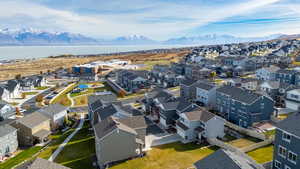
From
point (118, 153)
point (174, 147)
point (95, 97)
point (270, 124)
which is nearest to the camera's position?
point (118, 153)

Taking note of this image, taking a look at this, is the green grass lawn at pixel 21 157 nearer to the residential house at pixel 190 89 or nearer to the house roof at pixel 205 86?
the residential house at pixel 190 89

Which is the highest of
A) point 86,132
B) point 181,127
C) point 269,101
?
point 269,101

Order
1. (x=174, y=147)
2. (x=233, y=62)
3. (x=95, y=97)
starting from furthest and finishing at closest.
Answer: (x=233, y=62) < (x=95, y=97) < (x=174, y=147)

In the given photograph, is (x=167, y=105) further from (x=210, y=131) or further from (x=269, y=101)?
(x=269, y=101)

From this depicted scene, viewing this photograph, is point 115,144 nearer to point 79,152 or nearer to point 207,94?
point 79,152

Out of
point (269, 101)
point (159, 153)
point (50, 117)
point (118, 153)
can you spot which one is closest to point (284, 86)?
point (269, 101)

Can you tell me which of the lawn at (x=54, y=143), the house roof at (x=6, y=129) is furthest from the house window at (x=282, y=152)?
the house roof at (x=6, y=129)
